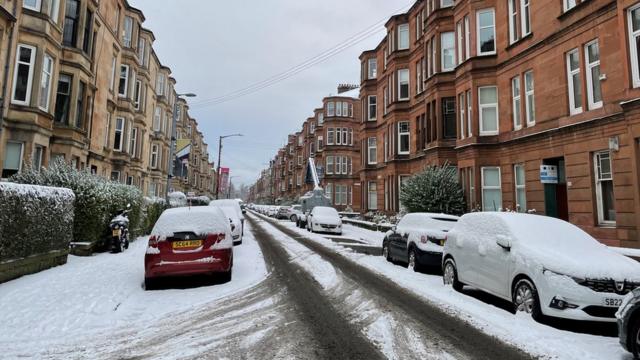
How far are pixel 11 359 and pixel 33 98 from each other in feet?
46.0

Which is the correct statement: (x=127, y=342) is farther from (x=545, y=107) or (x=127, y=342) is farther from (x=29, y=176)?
(x=545, y=107)

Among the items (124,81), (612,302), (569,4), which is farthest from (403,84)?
(612,302)

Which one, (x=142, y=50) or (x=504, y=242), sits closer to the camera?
(x=504, y=242)

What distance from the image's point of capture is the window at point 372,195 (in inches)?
1305

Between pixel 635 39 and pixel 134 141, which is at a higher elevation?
pixel 134 141

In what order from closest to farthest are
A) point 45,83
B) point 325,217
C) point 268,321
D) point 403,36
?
1. point 268,321
2. point 45,83
3. point 325,217
4. point 403,36

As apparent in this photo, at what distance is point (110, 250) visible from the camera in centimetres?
1293

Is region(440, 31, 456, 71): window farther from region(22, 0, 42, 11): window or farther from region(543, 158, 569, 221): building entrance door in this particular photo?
region(22, 0, 42, 11): window

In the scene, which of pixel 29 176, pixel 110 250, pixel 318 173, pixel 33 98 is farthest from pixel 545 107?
pixel 318 173

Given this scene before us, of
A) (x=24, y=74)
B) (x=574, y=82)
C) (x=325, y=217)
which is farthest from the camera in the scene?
(x=325, y=217)

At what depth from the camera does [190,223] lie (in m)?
8.41

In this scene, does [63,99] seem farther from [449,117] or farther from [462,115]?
[449,117]

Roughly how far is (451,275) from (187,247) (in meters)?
5.80

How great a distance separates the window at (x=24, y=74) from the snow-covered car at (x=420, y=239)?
48.8 ft
